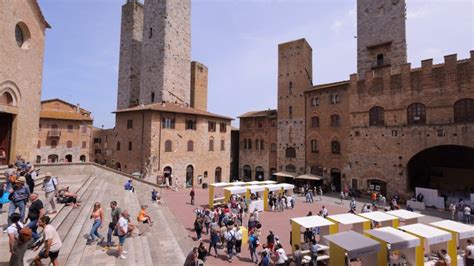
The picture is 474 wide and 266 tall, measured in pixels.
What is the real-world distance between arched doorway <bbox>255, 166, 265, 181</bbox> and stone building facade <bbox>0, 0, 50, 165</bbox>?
2626cm

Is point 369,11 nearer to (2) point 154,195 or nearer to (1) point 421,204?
(1) point 421,204

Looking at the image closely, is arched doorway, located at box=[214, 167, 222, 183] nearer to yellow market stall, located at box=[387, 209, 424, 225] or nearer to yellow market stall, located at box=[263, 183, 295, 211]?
yellow market stall, located at box=[263, 183, 295, 211]

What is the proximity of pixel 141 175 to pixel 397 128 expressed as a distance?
25.9 meters

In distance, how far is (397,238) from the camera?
31.2 ft

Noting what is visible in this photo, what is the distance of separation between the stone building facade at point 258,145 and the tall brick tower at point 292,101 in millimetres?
1529

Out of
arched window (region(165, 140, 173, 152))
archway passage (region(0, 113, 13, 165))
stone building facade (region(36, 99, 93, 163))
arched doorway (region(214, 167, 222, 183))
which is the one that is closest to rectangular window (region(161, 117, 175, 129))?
arched window (region(165, 140, 173, 152))

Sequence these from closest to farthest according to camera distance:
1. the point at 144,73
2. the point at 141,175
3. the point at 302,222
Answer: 1. the point at 302,222
2. the point at 141,175
3. the point at 144,73

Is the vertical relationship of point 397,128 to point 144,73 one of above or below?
below

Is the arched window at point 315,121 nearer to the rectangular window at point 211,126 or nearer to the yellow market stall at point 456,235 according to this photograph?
the rectangular window at point 211,126

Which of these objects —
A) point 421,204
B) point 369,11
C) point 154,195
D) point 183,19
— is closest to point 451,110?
point 421,204

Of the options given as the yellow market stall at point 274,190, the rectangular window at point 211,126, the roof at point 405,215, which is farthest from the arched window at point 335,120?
the roof at point 405,215

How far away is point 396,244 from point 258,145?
90.7ft

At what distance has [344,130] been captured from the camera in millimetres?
27500

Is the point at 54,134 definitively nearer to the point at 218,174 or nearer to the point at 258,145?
the point at 218,174
